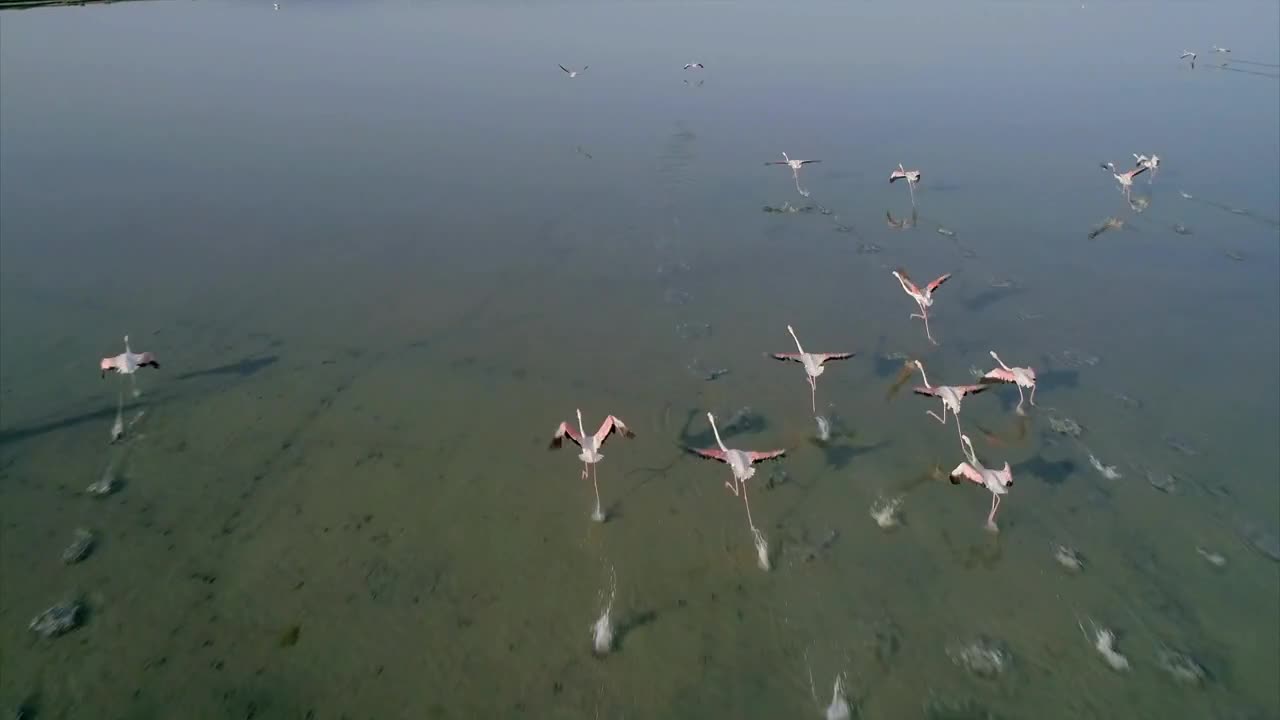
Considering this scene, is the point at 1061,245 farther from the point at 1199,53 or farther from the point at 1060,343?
the point at 1199,53

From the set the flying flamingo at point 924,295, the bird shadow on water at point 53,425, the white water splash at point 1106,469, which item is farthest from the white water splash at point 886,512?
the bird shadow on water at point 53,425

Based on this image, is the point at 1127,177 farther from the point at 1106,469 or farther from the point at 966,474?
the point at 966,474

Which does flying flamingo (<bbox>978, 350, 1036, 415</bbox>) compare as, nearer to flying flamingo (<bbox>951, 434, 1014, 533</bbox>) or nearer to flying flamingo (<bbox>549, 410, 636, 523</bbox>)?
flying flamingo (<bbox>951, 434, 1014, 533</bbox>)

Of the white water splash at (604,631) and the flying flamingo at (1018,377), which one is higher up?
the flying flamingo at (1018,377)

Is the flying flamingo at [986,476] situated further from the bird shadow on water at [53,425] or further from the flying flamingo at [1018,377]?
the bird shadow on water at [53,425]

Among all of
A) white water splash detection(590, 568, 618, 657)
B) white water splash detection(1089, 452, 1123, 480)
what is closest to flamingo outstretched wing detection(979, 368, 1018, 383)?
white water splash detection(1089, 452, 1123, 480)

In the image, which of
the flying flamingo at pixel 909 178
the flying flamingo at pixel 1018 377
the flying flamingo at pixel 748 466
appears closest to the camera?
the flying flamingo at pixel 748 466

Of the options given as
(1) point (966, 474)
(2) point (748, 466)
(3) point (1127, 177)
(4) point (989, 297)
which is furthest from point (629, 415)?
(3) point (1127, 177)
